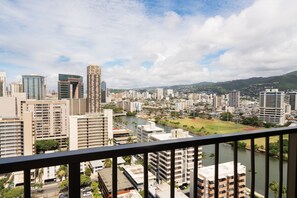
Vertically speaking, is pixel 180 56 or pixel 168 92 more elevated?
pixel 180 56

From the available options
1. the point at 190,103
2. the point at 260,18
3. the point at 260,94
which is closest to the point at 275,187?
the point at 260,94

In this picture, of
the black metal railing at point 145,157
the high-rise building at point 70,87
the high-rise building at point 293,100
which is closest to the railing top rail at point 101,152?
the black metal railing at point 145,157

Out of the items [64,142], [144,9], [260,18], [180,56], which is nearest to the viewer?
[64,142]

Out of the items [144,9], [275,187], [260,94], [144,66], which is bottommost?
[275,187]

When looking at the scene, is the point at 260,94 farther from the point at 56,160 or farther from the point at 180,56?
the point at 180,56

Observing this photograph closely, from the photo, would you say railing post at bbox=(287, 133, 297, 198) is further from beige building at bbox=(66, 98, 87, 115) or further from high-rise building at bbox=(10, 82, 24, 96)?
high-rise building at bbox=(10, 82, 24, 96)

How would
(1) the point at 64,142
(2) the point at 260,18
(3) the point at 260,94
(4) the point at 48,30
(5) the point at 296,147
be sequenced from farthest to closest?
(4) the point at 48,30 < (2) the point at 260,18 < (1) the point at 64,142 < (3) the point at 260,94 < (5) the point at 296,147

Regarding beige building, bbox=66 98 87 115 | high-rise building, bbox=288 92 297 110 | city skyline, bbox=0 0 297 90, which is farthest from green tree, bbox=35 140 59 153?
high-rise building, bbox=288 92 297 110

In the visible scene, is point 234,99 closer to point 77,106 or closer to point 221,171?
point 221,171
